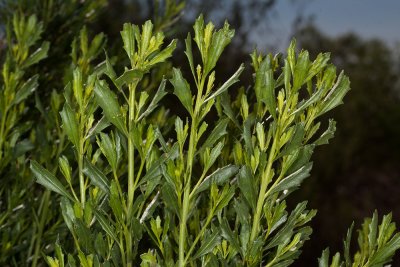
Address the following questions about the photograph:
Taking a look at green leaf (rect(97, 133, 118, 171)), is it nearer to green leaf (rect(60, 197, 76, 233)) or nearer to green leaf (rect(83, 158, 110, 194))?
green leaf (rect(83, 158, 110, 194))

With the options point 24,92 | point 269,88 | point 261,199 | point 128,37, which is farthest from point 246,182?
point 24,92

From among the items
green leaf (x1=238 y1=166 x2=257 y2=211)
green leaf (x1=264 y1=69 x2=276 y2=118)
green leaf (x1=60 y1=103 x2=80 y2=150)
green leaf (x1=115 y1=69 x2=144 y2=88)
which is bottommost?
green leaf (x1=238 y1=166 x2=257 y2=211)

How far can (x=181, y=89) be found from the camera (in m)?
1.08

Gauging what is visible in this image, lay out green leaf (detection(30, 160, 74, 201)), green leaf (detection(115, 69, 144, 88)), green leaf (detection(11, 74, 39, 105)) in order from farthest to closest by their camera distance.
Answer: green leaf (detection(11, 74, 39, 105))
green leaf (detection(30, 160, 74, 201))
green leaf (detection(115, 69, 144, 88))

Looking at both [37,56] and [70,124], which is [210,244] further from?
[37,56]

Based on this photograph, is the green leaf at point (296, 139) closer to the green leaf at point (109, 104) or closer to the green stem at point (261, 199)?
the green stem at point (261, 199)

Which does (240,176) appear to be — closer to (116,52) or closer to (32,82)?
(32,82)

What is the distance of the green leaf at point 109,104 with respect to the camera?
1.06 m

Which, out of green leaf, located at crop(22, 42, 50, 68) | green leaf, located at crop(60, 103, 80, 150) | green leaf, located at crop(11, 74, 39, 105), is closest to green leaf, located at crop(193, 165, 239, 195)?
green leaf, located at crop(60, 103, 80, 150)

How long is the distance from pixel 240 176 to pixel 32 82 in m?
0.85

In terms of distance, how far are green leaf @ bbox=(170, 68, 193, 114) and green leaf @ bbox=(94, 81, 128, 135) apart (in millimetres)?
100

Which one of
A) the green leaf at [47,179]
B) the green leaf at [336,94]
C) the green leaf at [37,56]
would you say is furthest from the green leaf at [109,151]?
the green leaf at [37,56]

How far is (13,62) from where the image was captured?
1868 millimetres

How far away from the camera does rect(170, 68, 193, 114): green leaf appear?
1.07 metres
